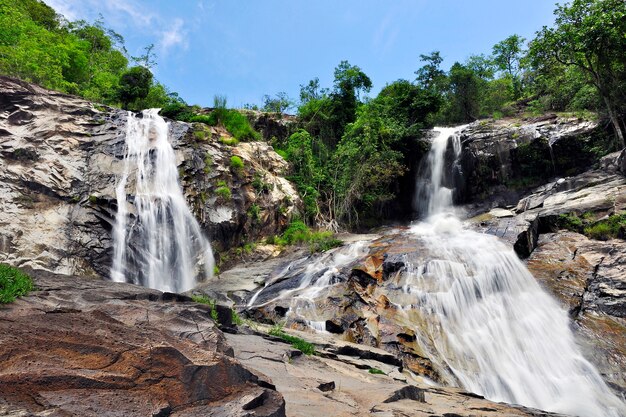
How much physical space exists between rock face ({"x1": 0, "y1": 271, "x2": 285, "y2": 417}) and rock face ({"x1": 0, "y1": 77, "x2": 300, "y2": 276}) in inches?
450

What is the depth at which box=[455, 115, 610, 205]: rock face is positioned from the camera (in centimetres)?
2198

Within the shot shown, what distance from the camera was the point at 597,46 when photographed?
65.0 ft

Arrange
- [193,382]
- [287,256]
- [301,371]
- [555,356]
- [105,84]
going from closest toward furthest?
[193,382]
[301,371]
[555,356]
[287,256]
[105,84]

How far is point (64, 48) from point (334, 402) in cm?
3170

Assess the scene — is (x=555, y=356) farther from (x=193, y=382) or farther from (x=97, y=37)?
(x=97, y=37)

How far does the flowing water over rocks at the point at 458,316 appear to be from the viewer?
9492mm

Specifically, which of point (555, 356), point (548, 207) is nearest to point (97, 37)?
point (548, 207)

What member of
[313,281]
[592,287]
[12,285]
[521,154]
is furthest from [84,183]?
[521,154]

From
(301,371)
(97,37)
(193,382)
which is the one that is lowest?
(301,371)

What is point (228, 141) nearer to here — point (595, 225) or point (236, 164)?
point (236, 164)

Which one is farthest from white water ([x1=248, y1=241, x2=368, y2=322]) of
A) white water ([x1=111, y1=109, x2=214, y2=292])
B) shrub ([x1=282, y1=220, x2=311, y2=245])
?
white water ([x1=111, y1=109, x2=214, y2=292])

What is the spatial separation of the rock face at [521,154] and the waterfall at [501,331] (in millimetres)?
9985

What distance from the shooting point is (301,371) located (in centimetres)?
647

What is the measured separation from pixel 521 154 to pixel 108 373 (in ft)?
80.7
